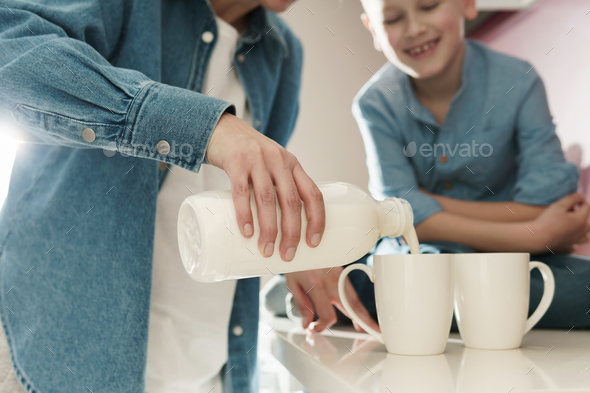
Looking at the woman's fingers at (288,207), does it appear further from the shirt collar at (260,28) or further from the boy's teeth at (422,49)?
the boy's teeth at (422,49)

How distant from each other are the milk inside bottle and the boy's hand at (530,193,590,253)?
392 millimetres

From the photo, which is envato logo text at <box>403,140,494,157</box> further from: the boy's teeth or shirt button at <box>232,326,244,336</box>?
shirt button at <box>232,326,244,336</box>

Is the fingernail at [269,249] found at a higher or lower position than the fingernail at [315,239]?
lower

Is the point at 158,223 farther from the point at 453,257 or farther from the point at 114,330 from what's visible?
the point at 453,257

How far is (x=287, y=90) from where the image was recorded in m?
0.76

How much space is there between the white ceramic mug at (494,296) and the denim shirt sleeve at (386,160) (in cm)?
28

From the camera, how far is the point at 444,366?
0.36 meters

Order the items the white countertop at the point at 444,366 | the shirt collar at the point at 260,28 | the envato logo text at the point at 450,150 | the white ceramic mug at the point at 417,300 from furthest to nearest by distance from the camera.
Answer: the envato logo text at the point at 450,150
the shirt collar at the point at 260,28
the white ceramic mug at the point at 417,300
the white countertop at the point at 444,366

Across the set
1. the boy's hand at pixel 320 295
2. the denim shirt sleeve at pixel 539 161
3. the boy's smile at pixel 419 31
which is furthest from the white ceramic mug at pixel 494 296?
the boy's smile at pixel 419 31

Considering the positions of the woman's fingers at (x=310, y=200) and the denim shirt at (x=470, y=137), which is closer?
the woman's fingers at (x=310, y=200)

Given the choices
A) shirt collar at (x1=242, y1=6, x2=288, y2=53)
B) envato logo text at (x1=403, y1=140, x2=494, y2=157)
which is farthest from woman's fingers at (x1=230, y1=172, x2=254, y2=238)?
envato logo text at (x1=403, y1=140, x2=494, y2=157)

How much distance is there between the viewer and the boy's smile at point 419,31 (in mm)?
761

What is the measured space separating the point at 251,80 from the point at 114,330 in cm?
40

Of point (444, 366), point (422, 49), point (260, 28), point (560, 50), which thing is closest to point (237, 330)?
point (444, 366)
